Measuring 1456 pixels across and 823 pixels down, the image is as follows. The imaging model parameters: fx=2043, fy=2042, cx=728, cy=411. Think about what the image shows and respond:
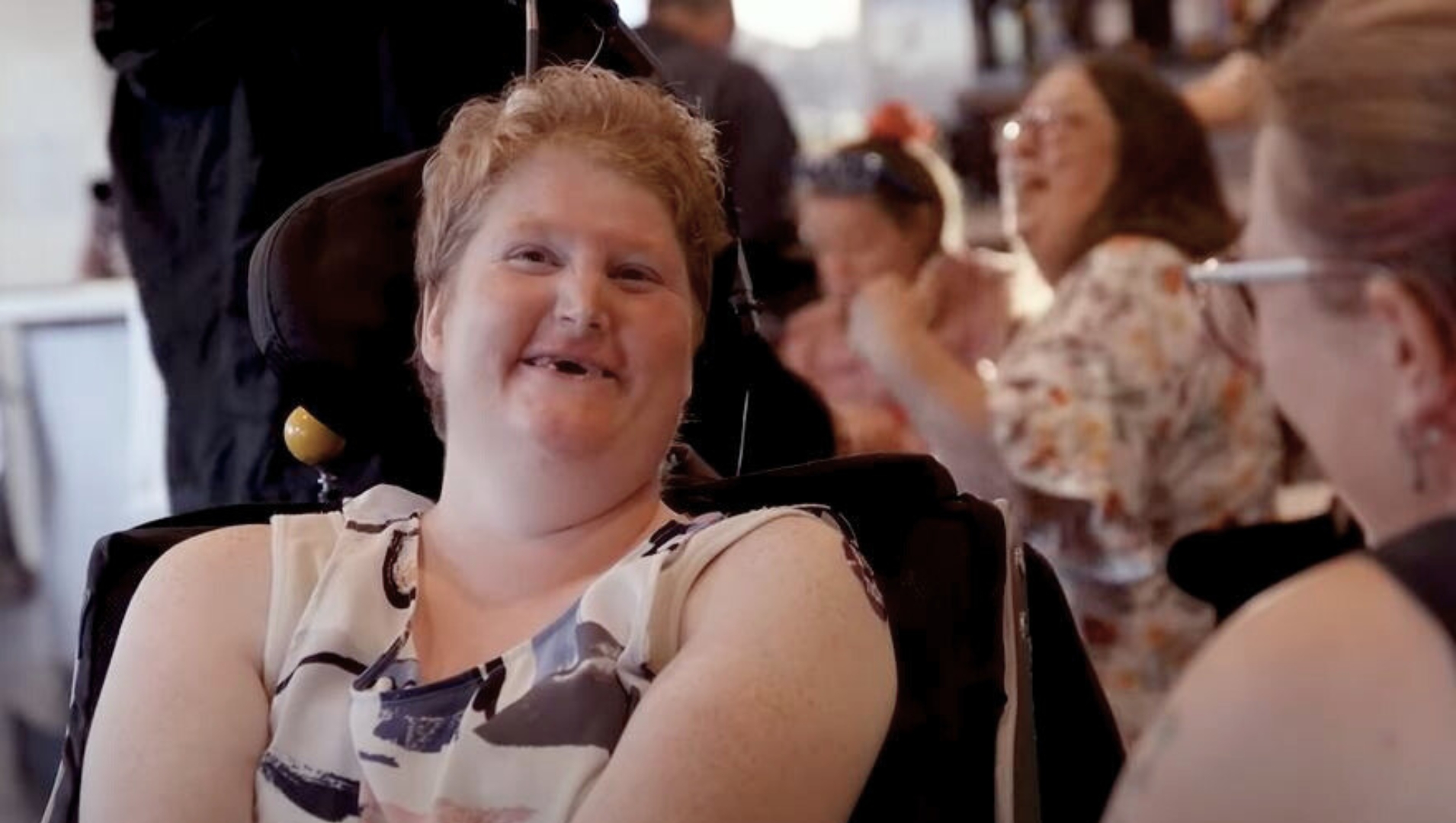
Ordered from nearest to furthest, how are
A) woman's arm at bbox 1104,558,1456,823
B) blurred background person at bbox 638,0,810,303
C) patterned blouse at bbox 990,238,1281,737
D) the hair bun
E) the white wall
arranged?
woman's arm at bbox 1104,558,1456,823 < patterned blouse at bbox 990,238,1281,737 < the hair bun < blurred background person at bbox 638,0,810,303 < the white wall

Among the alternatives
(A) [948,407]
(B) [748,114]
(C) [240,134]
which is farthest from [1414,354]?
(B) [748,114]

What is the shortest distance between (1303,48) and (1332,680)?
0.97 ft

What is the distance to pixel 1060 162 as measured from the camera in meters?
2.79

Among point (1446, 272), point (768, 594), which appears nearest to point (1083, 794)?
point (768, 594)

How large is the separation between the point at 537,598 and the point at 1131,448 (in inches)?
45.6

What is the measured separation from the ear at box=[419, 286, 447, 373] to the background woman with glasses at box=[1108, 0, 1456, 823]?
2.62 ft

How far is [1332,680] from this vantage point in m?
0.90

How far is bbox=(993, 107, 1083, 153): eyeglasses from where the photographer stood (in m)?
2.79

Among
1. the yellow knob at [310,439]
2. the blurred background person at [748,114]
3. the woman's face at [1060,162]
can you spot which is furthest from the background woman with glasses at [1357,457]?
the blurred background person at [748,114]

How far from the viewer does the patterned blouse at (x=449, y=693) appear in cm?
138

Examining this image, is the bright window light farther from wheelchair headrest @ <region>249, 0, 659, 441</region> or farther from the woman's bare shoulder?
the woman's bare shoulder

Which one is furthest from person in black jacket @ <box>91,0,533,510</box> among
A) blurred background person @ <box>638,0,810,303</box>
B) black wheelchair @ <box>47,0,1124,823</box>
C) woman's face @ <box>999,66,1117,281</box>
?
blurred background person @ <box>638,0,810,303</box>

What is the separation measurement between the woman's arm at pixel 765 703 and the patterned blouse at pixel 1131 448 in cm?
112

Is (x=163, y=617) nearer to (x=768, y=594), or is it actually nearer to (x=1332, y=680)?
(x=768, y=594)
